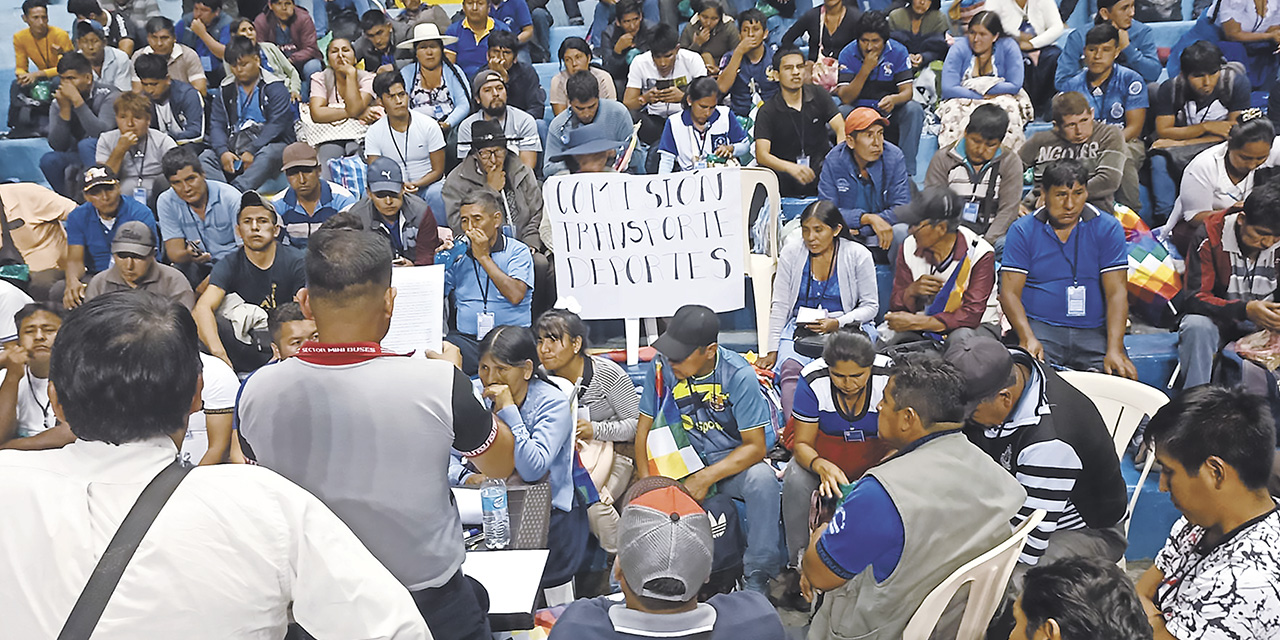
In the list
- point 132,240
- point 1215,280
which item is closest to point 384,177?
point 132,240

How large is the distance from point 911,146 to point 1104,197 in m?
1.60

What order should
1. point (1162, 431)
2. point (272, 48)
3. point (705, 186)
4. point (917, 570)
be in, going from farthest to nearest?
point (272, 48) < point (705, 186) < point (917, 570) < point (1162, 431)

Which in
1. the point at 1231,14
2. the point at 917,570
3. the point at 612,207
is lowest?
the point at 917,570

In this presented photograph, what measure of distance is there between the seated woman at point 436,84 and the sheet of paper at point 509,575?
16.2 feet

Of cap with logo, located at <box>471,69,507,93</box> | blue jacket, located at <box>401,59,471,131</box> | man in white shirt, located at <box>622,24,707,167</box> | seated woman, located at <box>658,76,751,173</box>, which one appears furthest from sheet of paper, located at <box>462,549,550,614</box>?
blue jacket, located at <box>401,59,471,131</box>

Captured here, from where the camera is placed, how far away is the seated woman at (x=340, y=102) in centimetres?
717

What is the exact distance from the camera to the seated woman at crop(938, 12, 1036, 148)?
6.48 metres

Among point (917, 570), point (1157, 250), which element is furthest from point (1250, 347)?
point (917, 570)

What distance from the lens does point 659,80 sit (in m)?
7.28

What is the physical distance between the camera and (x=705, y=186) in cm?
523

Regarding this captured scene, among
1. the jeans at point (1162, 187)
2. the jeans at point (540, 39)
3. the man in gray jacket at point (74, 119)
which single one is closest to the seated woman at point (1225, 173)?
the jeans at point (1162, 187)

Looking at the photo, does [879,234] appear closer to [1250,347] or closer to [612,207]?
[612,207]

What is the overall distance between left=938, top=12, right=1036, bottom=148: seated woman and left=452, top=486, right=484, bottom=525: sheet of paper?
14.4 feet

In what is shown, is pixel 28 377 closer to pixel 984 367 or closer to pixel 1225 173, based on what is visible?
pixel 984 367
